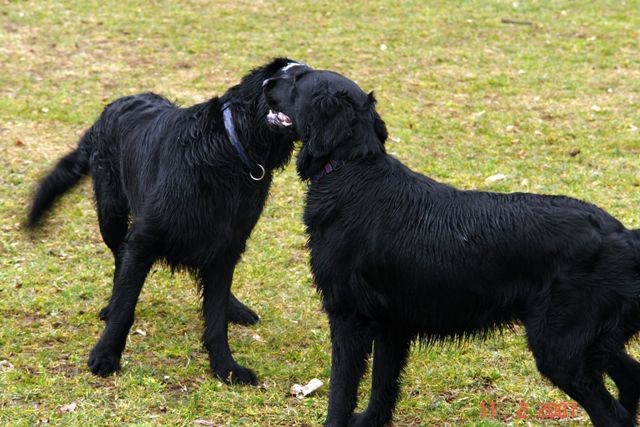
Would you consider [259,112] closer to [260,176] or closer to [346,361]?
[260,176]

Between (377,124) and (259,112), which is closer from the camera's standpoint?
(377,124)

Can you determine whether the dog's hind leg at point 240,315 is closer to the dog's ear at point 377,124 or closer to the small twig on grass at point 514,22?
the dog's ear at point 377,124

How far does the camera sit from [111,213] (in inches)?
233

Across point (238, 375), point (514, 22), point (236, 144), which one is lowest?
point (238, 375)

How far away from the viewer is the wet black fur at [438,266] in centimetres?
395

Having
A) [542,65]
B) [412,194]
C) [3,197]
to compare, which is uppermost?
[412,194]

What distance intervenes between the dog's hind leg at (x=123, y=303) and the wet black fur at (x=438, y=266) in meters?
1.20

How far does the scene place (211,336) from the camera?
17.6 ft

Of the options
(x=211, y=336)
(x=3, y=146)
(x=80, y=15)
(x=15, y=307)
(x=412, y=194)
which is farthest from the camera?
(x=80, y=15)

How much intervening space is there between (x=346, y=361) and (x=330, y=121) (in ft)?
3.85

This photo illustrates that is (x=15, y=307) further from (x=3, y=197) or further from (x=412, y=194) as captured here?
(x=412, y=194)

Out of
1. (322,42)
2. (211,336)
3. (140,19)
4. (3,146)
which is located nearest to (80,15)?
(140,19)

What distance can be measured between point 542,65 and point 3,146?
7.45m

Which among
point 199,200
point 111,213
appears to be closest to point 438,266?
point 199,200
